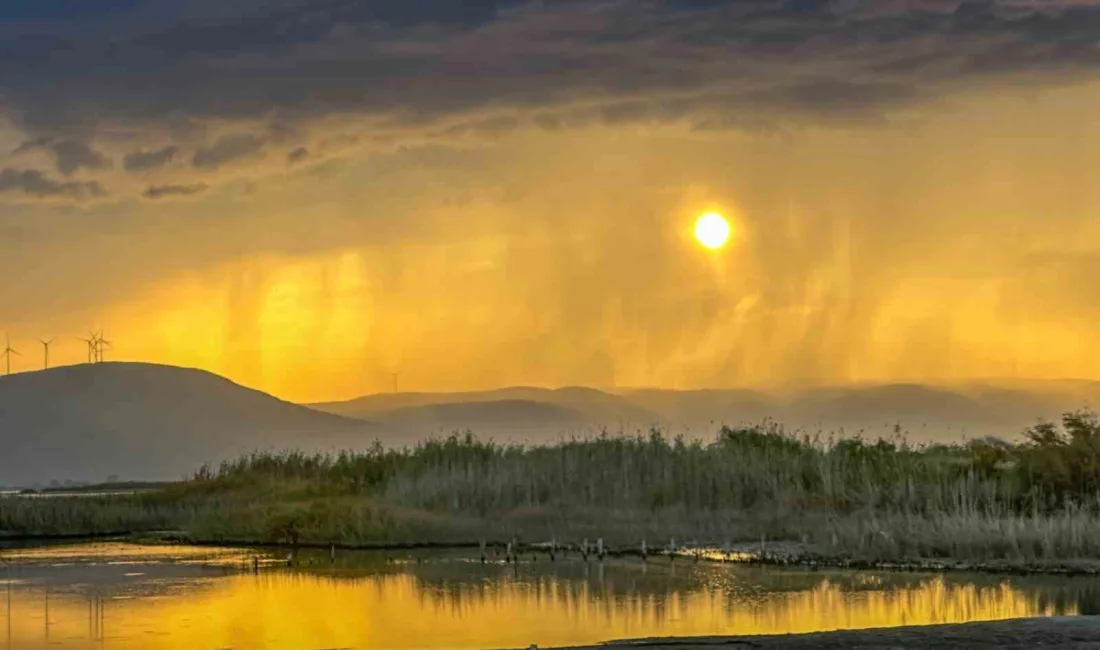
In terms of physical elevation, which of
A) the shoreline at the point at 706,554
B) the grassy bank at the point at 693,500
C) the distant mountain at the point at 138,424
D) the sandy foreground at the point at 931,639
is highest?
the distant mountain at the point at 138,424

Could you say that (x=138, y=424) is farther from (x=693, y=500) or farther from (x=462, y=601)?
(x=462, y=601)

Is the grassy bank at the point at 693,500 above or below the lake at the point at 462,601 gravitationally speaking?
above

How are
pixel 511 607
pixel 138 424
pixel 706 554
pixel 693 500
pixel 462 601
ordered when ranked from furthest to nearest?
pixel 138 424
pixel 693 500
pixel 706 554
pixel 462 601
pixel 511 607

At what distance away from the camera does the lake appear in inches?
788

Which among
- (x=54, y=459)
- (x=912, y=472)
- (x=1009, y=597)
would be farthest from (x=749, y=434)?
(x=54, y=459)

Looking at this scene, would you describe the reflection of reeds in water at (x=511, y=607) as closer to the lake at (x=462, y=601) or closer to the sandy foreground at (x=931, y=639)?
the lake at (x=462, y=601)

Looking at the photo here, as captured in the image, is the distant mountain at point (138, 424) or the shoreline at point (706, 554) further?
the distant mountain at point (138, 424)

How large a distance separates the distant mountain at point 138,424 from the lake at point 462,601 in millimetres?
122671

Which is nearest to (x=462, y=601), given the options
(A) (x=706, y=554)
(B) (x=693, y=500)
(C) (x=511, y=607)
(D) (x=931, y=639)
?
(C) (x=511, y=607)

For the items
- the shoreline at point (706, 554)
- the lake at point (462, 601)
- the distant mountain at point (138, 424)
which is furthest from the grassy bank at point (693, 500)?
the distant mountain at point (138, 424)

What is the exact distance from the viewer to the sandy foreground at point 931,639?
1605 centimetres

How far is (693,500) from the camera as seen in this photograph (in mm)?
35406

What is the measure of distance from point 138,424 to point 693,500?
454 ft

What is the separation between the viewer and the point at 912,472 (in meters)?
33.5
